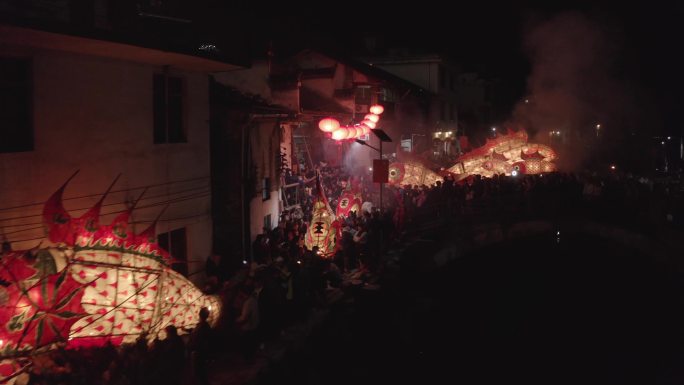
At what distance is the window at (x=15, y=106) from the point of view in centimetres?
893

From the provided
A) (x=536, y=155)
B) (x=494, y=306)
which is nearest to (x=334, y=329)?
(x=494, y=306)

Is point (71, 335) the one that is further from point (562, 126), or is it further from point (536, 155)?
point (562, 126)

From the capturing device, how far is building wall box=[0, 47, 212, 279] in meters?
9.05

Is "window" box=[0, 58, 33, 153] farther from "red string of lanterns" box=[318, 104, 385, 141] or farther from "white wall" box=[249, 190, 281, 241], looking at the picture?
"red string of lanterns" box=[318, 104, 385, 141]

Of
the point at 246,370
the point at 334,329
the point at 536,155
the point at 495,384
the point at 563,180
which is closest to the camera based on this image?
the point at 246,370

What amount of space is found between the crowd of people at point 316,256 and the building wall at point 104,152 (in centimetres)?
184

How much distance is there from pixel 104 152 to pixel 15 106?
176 centimetres

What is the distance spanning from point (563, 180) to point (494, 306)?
6.70m

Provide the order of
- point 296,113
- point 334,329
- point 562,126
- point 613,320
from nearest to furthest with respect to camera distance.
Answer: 1. point 334,329
2. point 296,113
3. point 613,320
4. point 562,126

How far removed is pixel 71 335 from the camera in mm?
8117

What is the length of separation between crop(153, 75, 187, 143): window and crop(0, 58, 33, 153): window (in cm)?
303

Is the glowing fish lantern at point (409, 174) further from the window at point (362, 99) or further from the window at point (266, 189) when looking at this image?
the window at point (266, 189)

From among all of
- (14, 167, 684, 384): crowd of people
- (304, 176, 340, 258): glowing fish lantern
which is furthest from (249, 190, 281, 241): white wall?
(304, 176, 340, 258): glowing fish lantern

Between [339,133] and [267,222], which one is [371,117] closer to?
[339,133]
